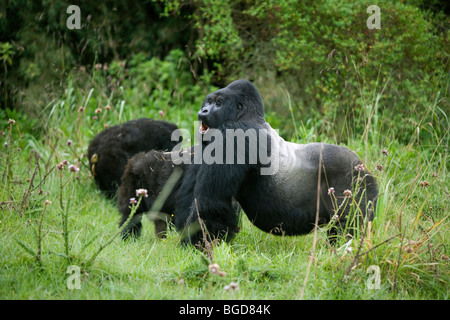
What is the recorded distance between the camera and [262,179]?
3.15m

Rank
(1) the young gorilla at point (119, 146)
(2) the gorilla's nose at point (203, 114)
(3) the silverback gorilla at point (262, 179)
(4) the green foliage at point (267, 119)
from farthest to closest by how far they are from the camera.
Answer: (1) the young gorilla at point (119, 146), (2) the gorilla's nose at point (203, 114), (3) the silverback gorilla at point (262, 179), (4) the green foliage at point (267, 119)

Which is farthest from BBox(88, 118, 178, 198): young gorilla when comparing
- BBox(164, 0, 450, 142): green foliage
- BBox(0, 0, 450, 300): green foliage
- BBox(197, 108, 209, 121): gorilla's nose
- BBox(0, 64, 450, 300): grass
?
BBox(197, 108, 209, 121): gorilla's nose

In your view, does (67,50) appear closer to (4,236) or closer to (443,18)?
(4,236)

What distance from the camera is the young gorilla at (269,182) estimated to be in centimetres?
306

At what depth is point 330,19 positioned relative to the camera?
621cm

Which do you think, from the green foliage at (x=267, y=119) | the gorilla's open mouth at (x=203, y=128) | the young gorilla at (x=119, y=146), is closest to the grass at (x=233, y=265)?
the green foliage at (x=267, y=119)

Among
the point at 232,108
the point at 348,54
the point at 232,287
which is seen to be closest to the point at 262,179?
the point at 232,108

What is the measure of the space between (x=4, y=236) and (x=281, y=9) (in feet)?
15.1

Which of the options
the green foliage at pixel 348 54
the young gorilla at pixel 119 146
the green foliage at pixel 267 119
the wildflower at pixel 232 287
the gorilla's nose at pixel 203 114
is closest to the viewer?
the wildflower at pixel 232 287

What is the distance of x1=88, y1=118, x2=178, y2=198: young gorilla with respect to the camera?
485cm

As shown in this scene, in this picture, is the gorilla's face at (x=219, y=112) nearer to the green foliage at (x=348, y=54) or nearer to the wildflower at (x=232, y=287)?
the wildflower at (x=232, y=287)

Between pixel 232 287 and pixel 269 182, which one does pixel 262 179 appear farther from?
pixel 232 287

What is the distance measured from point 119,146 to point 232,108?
1.95m
